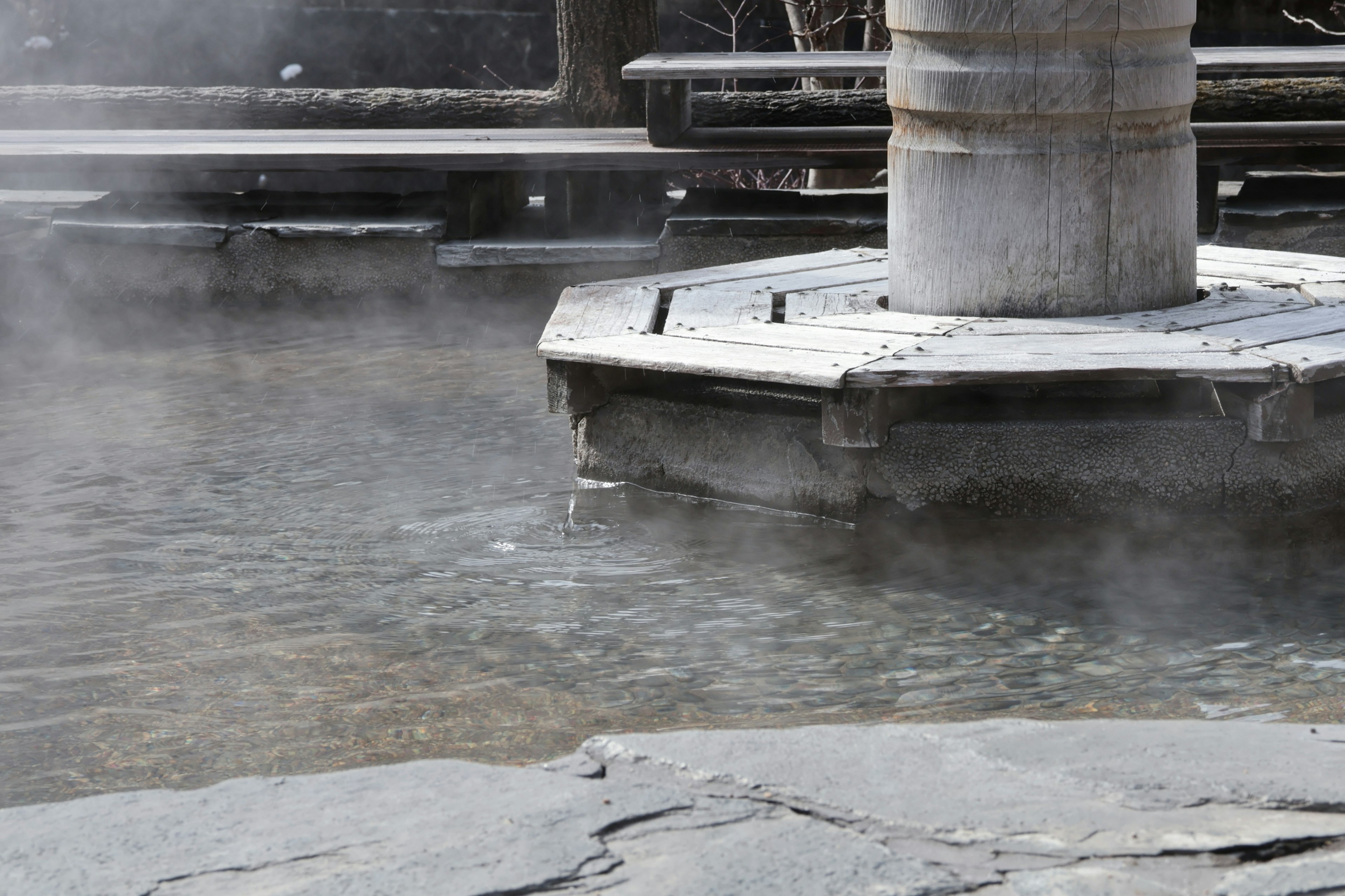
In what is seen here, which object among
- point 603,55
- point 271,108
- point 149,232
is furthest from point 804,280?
point 271,108

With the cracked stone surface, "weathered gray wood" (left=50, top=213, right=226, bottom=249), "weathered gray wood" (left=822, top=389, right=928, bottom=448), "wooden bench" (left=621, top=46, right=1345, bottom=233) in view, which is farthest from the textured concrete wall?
"weathered gray wood" (left=50, top=213, right=226, bottom=249)

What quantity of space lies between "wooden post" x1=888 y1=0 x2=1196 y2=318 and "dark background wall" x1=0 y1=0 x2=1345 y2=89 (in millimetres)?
7087

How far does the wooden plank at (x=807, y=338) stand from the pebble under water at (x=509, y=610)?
470 millimetres

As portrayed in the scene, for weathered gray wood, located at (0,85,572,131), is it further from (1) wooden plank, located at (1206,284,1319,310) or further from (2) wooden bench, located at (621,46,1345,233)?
(1) wooden plank, located at (1206,284,1319,310)

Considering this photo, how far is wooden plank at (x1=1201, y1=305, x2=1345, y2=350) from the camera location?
12.2 ft

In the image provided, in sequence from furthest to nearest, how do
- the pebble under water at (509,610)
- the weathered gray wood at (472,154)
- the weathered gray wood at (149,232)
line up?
the weathered gray wood at (149,232) → the weathered gray wood at (472,154) → the pebble under water at (509,610)

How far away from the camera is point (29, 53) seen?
11.1 metres

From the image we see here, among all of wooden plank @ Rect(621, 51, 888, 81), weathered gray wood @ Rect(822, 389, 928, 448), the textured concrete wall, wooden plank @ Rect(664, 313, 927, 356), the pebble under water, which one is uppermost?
wooden plank @ Rect(621, 51, 888, 81)

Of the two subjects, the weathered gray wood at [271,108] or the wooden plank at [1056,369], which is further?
the weathered gray wood at [271,108]

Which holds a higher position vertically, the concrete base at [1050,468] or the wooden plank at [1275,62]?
the wooden plank at [1275,62]

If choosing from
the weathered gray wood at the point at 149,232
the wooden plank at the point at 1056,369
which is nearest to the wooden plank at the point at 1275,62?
the wooden plank at the point at 1056,369

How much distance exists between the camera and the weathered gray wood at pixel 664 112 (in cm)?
671

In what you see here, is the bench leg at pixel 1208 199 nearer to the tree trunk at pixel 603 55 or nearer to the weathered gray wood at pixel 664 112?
the weathered gray wood at pixel 664 112

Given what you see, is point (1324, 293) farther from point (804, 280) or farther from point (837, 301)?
point (804, 280)
